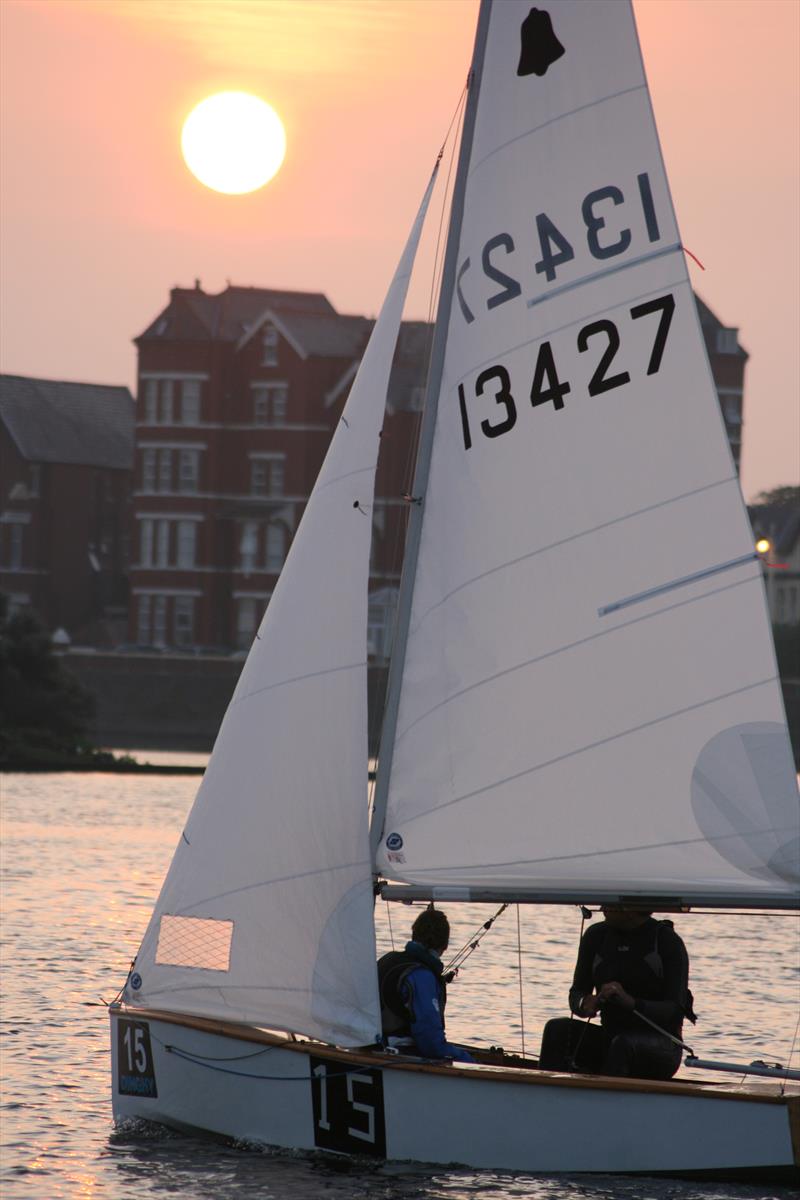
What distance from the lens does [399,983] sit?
12.5m

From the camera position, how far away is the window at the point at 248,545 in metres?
88.2

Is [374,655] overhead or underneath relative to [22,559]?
underneath

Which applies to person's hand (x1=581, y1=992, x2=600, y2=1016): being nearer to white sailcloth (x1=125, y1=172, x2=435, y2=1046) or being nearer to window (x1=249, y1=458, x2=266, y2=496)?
white sailcloth (x1=125, y1=172, x2=435, y2=1046)

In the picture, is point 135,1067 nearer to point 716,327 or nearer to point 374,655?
point 374,655

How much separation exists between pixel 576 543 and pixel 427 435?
1.18 metres

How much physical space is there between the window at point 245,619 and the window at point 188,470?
18.1 feet

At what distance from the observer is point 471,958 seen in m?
26.1

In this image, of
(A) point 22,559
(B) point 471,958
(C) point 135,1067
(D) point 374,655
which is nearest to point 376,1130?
(C) point 135,1067

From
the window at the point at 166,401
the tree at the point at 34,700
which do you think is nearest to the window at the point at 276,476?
the window at the point at 166,401

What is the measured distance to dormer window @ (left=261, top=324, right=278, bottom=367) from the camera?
85.8 m

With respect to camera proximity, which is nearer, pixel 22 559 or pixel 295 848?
pixel 295 848

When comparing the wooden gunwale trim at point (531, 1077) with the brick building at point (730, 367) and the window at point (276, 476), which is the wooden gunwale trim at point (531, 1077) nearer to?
the window at point (276, 476)

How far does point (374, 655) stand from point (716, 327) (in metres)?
22.7

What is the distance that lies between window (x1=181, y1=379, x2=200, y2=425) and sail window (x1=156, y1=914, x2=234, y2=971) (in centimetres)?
7562
